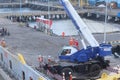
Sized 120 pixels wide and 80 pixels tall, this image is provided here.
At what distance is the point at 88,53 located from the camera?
21.5 meters

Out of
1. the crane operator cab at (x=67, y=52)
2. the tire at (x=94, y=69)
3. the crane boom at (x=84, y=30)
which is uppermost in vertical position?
the crane boom at (x=84, y=30)

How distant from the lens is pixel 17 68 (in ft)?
69.6

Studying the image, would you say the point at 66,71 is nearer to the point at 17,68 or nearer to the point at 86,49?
the point at 86,49

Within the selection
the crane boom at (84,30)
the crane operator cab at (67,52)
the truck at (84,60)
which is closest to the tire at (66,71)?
the truck at (84,60)

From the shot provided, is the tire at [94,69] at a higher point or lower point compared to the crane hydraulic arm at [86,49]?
lower

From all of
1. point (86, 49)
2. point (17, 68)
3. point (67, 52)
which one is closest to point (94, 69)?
point (86, 49)

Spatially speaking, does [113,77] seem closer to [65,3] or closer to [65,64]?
[65,64]

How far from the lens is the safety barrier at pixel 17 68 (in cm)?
1808

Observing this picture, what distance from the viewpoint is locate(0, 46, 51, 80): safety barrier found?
18.1 meters

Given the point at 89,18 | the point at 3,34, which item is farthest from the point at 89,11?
the point at 3,34

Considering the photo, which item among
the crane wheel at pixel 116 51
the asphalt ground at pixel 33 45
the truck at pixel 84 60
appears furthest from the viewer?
the asphalt ground at pixel 33 45

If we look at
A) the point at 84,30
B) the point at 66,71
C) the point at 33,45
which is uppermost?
the point at 84,30

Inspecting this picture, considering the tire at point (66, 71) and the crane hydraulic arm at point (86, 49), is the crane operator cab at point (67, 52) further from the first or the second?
the tire at point (66, 71)

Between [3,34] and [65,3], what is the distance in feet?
68.4
